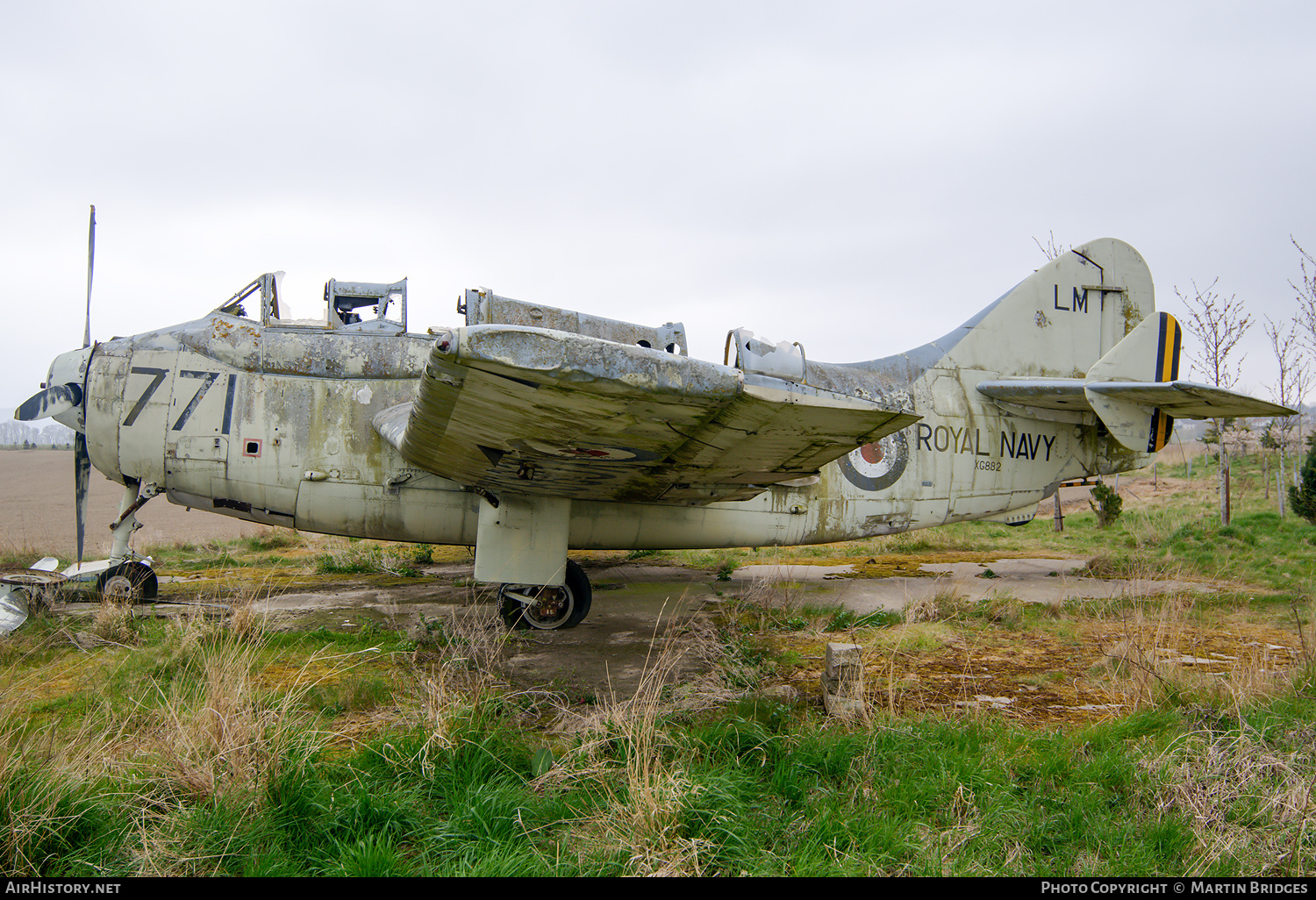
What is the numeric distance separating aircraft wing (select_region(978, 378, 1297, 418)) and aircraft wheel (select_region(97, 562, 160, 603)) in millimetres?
10150

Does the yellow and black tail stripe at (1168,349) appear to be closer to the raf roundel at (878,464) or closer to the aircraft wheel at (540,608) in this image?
the raf roundel at (878,464)

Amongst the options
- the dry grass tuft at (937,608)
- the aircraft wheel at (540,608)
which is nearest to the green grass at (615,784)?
the aircraft wheel at (540,608)

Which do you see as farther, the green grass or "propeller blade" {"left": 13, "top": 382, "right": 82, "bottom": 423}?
"propeller blade" {"left": 13, "top": 382, "right": 82, "bottom": 423}

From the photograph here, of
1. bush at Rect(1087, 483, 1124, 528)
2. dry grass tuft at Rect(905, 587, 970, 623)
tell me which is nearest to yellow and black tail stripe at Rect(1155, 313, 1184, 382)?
dry grass tuft at Rect(905, 587, 970, 623)

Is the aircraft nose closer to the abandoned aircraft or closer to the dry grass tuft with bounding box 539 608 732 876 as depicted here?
the abandoned aircraft

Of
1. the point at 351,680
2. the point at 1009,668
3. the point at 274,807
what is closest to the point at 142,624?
the point at 351,680

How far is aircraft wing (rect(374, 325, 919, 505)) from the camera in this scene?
267 centimetres

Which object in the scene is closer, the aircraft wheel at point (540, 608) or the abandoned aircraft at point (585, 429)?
the abandoned aircraft at point (585, 429)

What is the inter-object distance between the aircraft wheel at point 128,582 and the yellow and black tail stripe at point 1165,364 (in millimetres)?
11654

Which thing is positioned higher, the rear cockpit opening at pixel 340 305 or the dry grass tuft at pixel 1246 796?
the rear cockpit opening at pixel 340 305

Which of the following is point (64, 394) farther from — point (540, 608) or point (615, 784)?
point (615, 784)

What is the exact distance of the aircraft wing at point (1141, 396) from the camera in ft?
22.4
